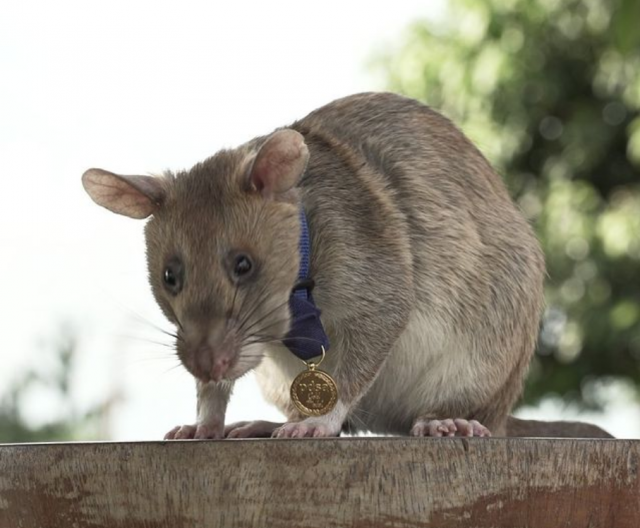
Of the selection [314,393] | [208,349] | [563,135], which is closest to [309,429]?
[314,393]

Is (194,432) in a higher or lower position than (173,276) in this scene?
lower

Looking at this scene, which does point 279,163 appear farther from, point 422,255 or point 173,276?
point 422,255

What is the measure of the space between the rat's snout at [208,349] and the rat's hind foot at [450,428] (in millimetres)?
814

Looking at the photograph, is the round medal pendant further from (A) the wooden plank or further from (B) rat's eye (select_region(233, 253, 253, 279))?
(A) the wooden plank

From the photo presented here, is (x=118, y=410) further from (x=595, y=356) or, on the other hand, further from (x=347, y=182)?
(x=595, y=356)

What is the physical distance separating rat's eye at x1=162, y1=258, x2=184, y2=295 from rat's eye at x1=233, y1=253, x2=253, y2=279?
155 mm

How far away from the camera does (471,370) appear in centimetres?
407

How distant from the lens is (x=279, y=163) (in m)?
3.50

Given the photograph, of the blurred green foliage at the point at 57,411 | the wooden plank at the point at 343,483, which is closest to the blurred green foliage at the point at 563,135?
the blurred green foliage at the point at 57,411

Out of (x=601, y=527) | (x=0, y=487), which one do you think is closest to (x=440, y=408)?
(x=601, y=527)

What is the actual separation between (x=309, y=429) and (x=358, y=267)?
0.60 m

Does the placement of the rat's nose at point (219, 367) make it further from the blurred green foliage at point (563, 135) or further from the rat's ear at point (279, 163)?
the blurred green foliage at point (563, 135)

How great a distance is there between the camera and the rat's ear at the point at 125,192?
358 cm

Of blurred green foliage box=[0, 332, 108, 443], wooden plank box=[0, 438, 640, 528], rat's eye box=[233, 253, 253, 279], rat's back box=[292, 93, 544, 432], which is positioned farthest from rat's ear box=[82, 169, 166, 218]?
blurred green foliage box=[0, 332, 108, 443]
